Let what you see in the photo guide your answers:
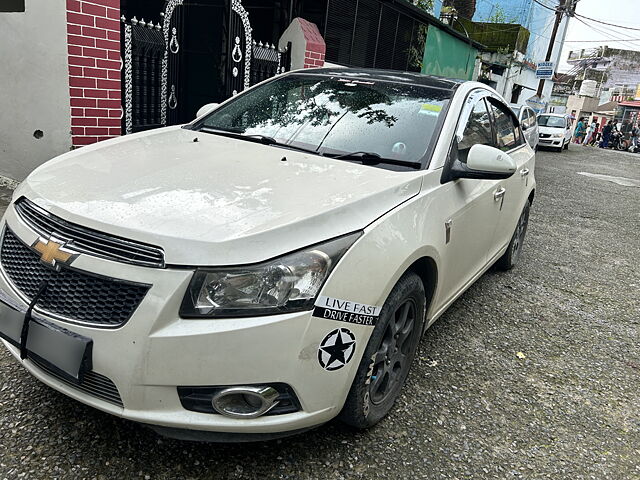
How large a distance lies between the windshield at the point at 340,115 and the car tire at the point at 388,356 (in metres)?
0.75

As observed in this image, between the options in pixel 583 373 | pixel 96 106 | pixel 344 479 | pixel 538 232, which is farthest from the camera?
pixel 538 232

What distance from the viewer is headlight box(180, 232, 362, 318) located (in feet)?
5.81

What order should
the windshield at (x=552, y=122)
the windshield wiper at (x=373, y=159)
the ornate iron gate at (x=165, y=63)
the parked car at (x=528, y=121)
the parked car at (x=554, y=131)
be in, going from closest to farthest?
the windshield wiper at (x=373, y=159) < the ornate iron gate at (x=165, y=63) < the parked car at (x=528, y=121) < the parked car at (x=554, y=131) < the windshield at (x=552, y=122)

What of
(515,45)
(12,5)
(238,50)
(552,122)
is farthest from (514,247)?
(515,45)

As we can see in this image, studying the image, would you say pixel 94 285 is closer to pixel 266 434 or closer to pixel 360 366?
pixel 266 434

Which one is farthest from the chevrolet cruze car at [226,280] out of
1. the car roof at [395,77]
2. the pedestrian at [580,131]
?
the pedestrian at [580,131]

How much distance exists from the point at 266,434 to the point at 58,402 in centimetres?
105

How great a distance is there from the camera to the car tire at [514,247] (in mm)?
4750

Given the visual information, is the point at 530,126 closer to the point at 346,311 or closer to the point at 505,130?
the point at 505,130

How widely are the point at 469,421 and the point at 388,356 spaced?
614 mm

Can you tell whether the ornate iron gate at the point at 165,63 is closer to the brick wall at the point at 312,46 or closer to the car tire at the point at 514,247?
the brick wall at the point at 312,46

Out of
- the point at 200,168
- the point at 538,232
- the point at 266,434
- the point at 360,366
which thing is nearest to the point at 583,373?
the point at 360,366

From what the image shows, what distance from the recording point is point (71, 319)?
1.84 meters

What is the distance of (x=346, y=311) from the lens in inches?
76.4
